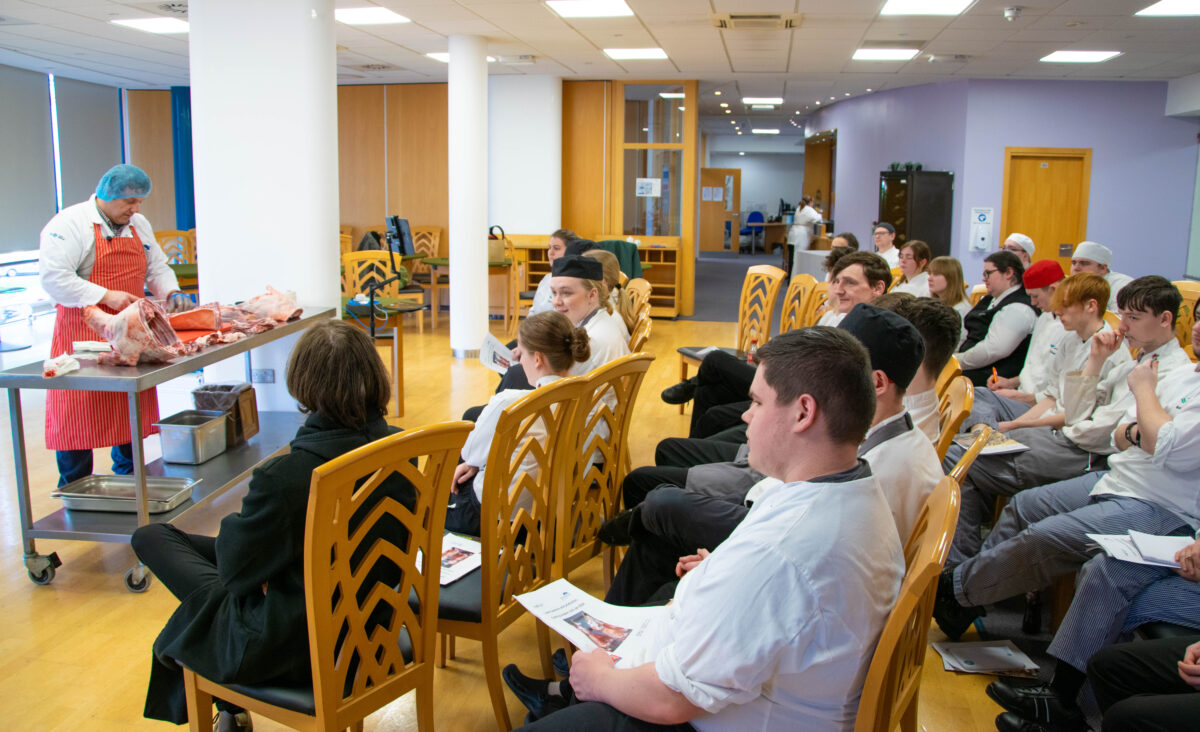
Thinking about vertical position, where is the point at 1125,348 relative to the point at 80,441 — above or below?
above

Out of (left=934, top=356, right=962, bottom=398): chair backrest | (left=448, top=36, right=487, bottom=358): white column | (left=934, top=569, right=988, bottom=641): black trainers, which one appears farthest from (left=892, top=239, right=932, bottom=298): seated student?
(left=448, top=36, right=487, bottom=358): white column

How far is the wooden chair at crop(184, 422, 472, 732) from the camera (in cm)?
168

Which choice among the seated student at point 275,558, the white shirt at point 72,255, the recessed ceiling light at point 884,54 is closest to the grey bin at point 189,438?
the white shirt at point 72,255

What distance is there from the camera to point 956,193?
35.8 feet

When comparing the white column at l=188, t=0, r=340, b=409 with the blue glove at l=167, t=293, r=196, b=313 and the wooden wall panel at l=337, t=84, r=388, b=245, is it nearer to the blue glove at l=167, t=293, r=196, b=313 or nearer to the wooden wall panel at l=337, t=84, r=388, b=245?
the blue glove at l=167, t=293, r=196, b=313

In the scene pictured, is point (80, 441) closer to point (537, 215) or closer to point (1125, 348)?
point (1125, 348)

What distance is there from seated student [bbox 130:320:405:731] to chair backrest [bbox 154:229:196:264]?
7812 mm

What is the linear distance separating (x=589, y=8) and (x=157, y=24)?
4.08 meters

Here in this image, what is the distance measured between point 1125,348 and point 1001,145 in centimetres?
829

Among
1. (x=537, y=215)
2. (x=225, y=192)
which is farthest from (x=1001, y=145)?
(x=225, y=192)

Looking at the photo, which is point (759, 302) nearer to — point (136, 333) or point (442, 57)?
point (136, 333)

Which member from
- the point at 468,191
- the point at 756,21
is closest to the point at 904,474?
the point at 756,21

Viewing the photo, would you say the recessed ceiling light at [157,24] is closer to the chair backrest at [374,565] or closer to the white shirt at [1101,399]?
the chair backrest at [374,565]

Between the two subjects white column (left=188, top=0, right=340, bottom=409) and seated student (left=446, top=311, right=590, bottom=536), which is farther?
white column (left=188, top=0, right=340, bottom=409)
